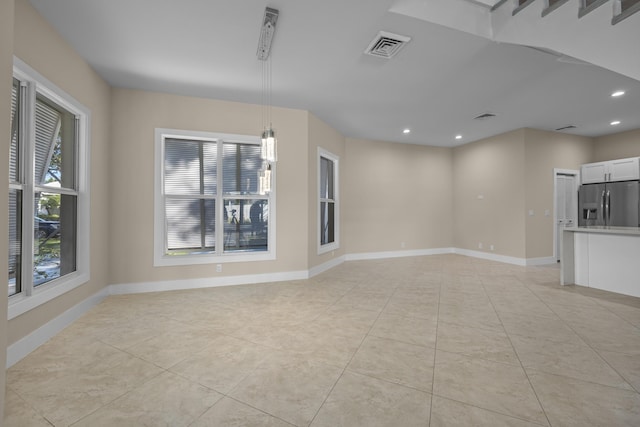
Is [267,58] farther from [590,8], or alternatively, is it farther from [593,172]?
[593,172]

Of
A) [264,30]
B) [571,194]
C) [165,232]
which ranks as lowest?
[165,232]

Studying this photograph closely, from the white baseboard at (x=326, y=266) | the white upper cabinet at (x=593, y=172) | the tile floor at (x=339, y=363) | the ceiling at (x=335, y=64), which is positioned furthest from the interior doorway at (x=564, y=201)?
the white baseboard at (x=326, y=266)

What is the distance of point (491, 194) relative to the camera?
6980 millimetres

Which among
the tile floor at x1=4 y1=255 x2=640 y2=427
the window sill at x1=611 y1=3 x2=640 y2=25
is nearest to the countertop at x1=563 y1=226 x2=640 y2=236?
the tile floor at x1=4 y1=255 x2=640 y2=427

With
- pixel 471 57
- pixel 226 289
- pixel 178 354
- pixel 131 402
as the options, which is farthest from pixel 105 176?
pixel 471 57

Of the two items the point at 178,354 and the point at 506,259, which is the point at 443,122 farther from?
the point at 178,354

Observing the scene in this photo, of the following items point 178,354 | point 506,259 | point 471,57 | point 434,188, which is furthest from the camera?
point 434,188

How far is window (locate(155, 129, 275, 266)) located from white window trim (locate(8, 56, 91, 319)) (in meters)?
0.89

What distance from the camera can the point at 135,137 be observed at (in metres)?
→ 4.23

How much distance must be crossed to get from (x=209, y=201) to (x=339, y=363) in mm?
3306

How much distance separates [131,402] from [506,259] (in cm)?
701

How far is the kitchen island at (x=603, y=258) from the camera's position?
3.91 m

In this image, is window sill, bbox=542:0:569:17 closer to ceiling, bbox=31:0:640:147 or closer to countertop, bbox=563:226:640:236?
ceiling, bbox=31:0:640:147

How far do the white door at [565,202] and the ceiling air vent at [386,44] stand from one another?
18.1 feet
